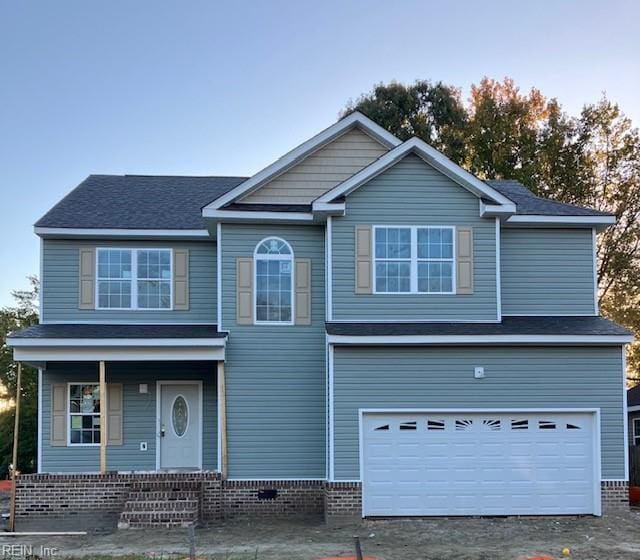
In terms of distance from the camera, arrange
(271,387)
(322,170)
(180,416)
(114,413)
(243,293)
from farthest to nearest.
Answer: (180,416)
(114,413)
(322,170)
(243,293)
(271,387)

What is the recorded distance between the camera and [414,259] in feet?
48.8

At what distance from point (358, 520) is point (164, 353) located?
4742 mm

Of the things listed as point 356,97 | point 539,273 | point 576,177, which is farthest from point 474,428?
point 356,97

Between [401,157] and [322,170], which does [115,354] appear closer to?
[322,170]

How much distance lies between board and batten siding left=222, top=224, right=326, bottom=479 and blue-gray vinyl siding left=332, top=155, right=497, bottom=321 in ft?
3.44

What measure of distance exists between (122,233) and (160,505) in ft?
18.6

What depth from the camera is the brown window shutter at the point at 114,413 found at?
16.1 m

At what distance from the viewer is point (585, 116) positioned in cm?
2992

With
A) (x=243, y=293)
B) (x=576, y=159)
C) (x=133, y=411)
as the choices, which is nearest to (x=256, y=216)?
(x=243, y=293)

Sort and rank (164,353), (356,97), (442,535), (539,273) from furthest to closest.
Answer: (356,97) → (539,273) → (164,353) → (442,535)

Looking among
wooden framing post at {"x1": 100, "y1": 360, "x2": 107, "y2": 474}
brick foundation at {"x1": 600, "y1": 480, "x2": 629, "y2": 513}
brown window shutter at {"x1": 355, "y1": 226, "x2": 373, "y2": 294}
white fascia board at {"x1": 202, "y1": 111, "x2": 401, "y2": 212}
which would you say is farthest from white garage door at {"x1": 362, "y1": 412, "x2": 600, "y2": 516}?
white fascia board at {"x1": 202, "y1": 111, "x2": 401, "y2": 212}

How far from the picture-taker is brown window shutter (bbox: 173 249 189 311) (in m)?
16.4

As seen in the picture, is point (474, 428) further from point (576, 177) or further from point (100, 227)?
point (576, 177)

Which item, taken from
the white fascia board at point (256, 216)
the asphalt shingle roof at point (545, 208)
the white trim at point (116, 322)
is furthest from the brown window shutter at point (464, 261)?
the white trim at point (116, 322)
